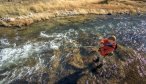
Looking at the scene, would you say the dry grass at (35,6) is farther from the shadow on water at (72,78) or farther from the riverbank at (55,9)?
the shadow on water at (72,78)

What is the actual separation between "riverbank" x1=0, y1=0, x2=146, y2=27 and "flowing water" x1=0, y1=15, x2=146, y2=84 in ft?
5.04

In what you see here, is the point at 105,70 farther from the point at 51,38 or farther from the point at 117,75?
the point at 51,38

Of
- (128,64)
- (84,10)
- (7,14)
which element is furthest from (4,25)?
(128,64)

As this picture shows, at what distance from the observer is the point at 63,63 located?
18984mm

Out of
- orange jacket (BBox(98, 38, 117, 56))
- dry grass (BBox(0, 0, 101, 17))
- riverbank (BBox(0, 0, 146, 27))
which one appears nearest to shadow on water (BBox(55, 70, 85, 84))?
orange jacket (BBox(98, 38, 117, 56))

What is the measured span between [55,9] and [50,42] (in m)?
9.71

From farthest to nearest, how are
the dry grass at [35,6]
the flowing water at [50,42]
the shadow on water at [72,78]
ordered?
the dry grass at [35,6]
the flowing water at [50,42]
the shadow on water at [72,78]

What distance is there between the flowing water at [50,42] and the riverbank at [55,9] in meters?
1.54

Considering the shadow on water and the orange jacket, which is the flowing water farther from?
the orange jacket

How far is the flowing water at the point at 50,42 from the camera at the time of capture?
58.8 ft

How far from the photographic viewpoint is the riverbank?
27.2 metres

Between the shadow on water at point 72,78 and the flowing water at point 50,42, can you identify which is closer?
the shadow on water at point 72,78

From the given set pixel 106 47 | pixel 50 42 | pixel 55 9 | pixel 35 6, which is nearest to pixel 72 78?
pixel 106 47

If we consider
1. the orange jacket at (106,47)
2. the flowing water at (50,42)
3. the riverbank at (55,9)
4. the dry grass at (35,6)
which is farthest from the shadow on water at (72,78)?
A: the dry grass at (35,6)
